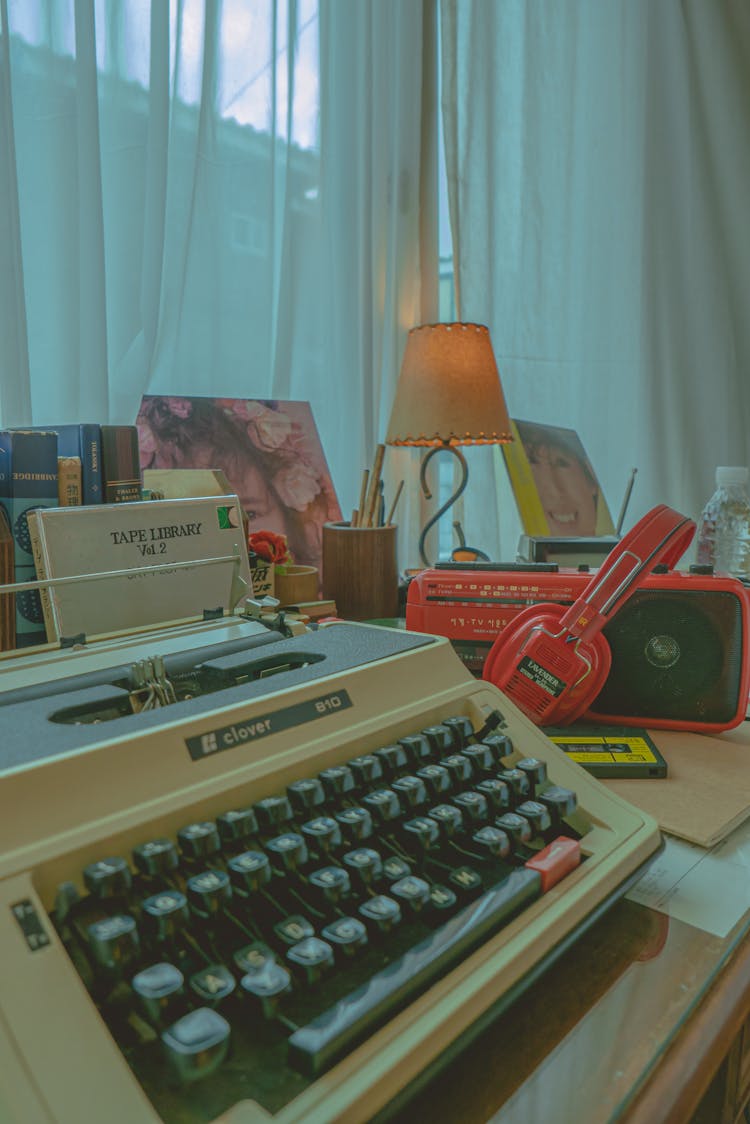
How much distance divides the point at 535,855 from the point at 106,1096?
0.29 meters

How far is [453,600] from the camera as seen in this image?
37.0 inches

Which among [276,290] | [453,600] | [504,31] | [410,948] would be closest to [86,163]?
[276,290]

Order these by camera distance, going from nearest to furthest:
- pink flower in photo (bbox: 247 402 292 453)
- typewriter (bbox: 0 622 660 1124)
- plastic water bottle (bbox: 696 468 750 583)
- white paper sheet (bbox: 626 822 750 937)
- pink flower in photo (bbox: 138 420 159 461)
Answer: typewriter (bbox: 0 622 660 1124) < white paper sheet (bbox: 626 822 750 937) < pink flower in photo (bbox: 138 420 159 461) < pink flower in photo (bbox: 247 402 292 453) < plastic water bottle (bbox: 696 468 750 583)

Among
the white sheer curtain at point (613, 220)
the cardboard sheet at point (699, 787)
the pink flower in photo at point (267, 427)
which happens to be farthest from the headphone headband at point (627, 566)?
the white sheer curtain at point (613, 220)

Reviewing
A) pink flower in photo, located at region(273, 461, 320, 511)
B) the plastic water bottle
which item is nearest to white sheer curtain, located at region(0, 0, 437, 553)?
pink flower in photo, located at region(273, 461, 320, 511)

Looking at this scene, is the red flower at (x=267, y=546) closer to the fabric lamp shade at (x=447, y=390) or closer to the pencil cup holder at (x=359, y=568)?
the pencil cup holder at (x=359, y=568)

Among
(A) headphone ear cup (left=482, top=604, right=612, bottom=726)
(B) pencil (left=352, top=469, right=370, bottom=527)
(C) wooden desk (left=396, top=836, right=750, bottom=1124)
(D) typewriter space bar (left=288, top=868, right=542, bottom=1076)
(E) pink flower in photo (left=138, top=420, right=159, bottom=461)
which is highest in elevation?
(E) pink flower in photo (left=138, top=420, right=159, bottom=461)

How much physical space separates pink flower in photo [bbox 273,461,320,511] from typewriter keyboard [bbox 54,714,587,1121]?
34.5 inches

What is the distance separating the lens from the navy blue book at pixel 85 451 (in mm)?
892

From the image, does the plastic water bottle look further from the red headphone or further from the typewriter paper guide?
the typewriter paper guide

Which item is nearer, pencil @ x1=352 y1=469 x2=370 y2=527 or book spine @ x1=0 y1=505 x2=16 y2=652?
book spine @ x1=0 y1=505 x2=16 y2=652

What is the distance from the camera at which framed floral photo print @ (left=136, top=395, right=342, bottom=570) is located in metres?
1.23

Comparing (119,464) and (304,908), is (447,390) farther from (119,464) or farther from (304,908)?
(304,908)

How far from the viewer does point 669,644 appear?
0.86 m
